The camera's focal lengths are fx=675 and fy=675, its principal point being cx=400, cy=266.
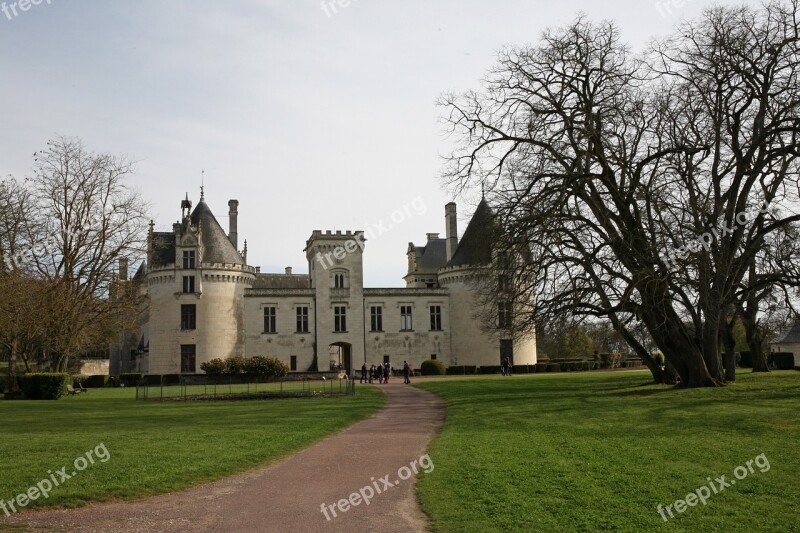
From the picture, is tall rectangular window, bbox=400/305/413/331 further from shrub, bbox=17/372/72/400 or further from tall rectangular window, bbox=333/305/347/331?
shrub, bbox=17/372/72/400

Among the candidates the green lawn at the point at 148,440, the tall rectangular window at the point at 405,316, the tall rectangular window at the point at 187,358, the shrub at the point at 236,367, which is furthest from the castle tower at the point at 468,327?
the green lawn at the point at 148,440

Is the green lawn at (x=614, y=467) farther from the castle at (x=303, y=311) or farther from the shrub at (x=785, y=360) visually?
the castle at (x=303, y=311)

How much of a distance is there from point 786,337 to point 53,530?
61933 millimetres

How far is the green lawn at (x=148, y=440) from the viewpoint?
10.3 m

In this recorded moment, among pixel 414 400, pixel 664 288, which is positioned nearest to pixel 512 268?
pixel 664 288

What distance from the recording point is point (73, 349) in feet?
124

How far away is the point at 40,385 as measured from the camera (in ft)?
96.4

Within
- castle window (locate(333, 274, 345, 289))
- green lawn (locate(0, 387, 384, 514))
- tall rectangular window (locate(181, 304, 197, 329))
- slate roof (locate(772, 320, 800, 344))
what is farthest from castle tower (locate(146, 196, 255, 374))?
slate roof (locate(772, 320, 800, 344))

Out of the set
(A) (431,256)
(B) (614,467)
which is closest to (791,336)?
(A) (431,256)

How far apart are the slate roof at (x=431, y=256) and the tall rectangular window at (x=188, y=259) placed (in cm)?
2184

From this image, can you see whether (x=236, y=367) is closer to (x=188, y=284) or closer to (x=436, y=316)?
(x=188, y=284)

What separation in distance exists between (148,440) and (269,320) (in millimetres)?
38741

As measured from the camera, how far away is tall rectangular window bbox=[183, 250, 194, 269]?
50.9 meters

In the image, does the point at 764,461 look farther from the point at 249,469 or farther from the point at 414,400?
the point at 414,400
